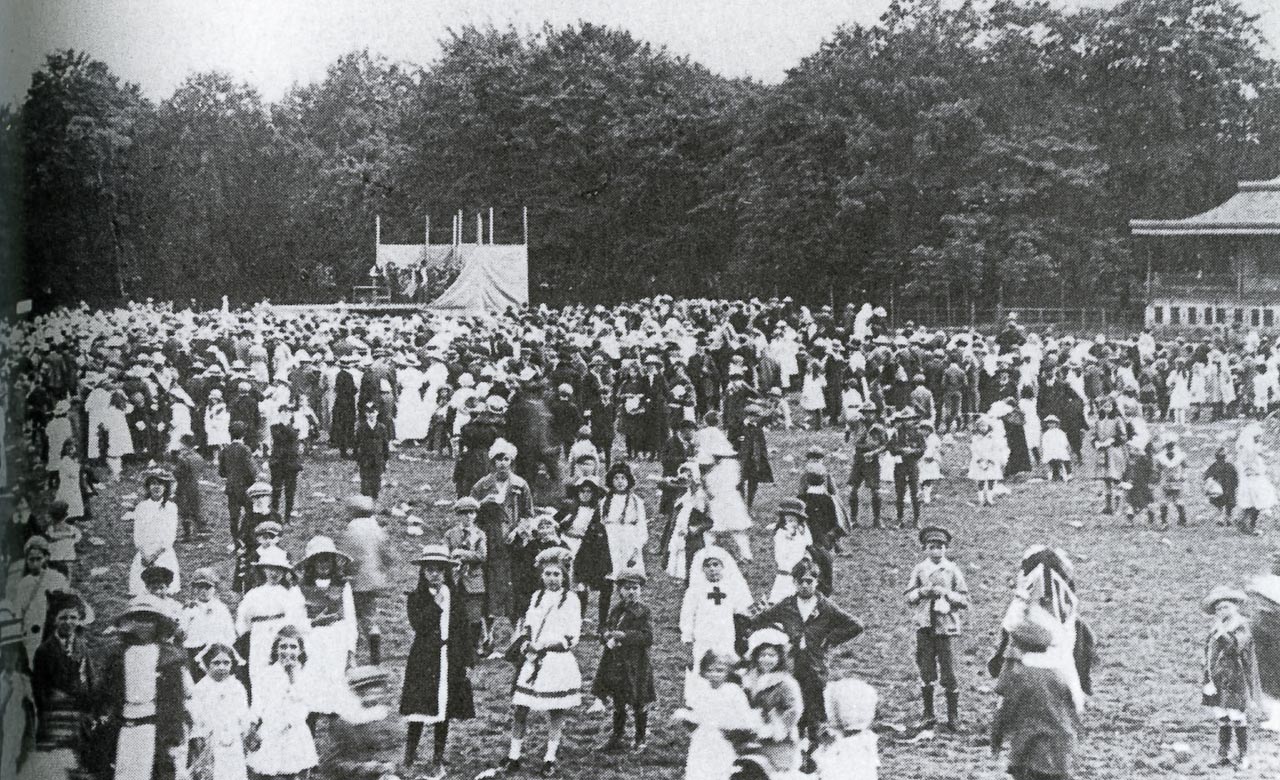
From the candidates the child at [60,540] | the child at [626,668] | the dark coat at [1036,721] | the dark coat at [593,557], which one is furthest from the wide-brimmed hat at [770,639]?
the child at [60,540]

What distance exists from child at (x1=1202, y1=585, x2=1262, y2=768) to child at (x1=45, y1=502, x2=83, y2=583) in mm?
6578

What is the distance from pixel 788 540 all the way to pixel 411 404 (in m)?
2.66

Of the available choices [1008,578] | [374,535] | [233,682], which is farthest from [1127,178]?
[233,682]

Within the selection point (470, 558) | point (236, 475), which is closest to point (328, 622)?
point (470, 558)

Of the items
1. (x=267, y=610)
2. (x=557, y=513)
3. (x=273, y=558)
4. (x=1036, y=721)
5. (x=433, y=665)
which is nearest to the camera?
(x=1036, y=721)

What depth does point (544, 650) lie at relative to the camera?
679 cm

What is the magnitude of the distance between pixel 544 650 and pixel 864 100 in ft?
12.7

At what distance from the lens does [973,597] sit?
7113 mm

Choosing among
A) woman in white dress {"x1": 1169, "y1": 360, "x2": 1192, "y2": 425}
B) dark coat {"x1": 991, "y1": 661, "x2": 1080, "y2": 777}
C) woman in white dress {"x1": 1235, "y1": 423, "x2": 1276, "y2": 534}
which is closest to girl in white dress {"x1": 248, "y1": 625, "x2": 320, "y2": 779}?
dark coat {"x1": 991, "y1": 661, "x2": 1080, "y2": 777}

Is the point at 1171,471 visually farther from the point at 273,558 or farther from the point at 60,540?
the point at 60,540

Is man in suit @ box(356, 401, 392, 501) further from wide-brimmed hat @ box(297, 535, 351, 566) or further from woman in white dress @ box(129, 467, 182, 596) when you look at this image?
woman in white dress @ box(129, 467, 182, 596)

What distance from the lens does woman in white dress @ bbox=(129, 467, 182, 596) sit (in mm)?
7191

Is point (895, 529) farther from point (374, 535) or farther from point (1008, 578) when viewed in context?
point (374, 535)

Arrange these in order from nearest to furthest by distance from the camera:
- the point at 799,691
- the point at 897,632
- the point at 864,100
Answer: the point at 799,691, the point at 897,632, the point at 864,100
